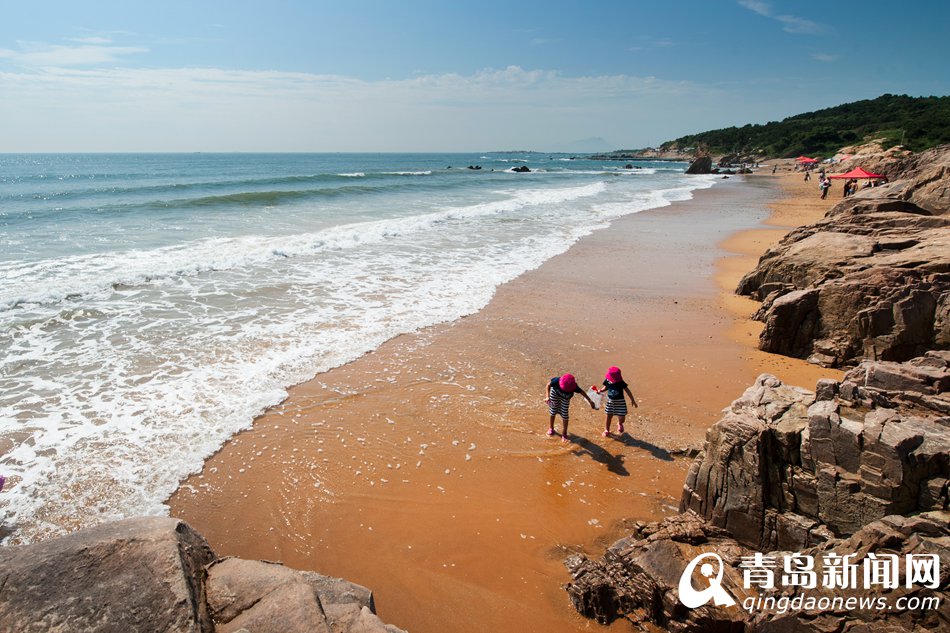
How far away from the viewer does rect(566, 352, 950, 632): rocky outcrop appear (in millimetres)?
3635

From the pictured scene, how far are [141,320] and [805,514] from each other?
12.9m

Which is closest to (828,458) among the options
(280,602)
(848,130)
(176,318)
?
(280,602)

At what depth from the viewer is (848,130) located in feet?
295

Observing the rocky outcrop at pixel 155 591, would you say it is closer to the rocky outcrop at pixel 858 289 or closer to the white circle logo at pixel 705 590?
the white circle logo at pixel 705 590

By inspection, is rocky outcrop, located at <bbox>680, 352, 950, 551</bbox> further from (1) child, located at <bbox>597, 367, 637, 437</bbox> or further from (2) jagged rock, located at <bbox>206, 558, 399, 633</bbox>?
(2) jagged rock, located at <bbox>206, 558, 399, 633</bbox>

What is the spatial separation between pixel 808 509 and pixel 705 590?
1298mm

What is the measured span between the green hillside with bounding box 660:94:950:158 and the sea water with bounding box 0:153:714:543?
6507 cm

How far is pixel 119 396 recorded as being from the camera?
8.12 m

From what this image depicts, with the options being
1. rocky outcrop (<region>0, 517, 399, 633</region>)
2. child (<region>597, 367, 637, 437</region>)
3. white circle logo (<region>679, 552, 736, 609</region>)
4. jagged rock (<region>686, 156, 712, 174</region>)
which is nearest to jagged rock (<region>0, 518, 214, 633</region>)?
rocky outcrop (<region>0, 517, 399, 633</region>)

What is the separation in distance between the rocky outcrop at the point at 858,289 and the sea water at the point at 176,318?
708cm

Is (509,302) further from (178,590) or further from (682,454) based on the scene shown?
(178,590)

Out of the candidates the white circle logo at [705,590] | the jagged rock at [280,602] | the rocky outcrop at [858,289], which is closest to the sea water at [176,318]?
the jagged rock at [280,602]

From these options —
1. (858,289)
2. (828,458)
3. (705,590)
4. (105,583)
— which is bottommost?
(705,590)

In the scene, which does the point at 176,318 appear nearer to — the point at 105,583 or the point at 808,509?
the point at 105,583
